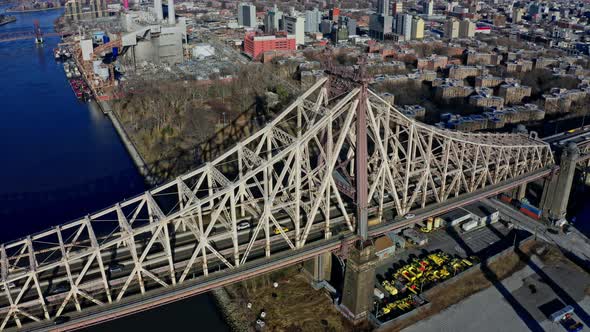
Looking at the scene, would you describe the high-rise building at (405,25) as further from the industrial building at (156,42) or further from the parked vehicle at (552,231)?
the parked vehicle at (552,231)

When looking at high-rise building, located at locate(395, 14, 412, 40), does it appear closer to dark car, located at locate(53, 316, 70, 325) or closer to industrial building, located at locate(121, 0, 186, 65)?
industrial building, located at locate(121, 0, 186, 65)

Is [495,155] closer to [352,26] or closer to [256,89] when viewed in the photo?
[256,89]

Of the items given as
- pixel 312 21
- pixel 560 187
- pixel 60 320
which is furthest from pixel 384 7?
pixel 60 320

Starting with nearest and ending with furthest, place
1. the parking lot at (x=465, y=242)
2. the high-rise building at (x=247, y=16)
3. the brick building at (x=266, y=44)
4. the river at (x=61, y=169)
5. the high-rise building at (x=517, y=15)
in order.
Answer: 1. the river at (x=61, y=169)
2. the parking lot at (x=465, y=242)
3. the brick building at (x=266, y=44)
4. the high-rise building at (x=247, y=16)
5. the high-rise building at (x=517, y=15)

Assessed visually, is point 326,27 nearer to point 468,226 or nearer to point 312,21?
point 312,21

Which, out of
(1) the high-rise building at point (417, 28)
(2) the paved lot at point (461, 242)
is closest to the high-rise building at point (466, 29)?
(1) the high-rise building at point (417, 28)

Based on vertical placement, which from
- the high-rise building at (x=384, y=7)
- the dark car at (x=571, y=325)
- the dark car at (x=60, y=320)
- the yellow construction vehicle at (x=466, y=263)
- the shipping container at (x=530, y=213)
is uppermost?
the high-rise building at (x=384, y=7)
